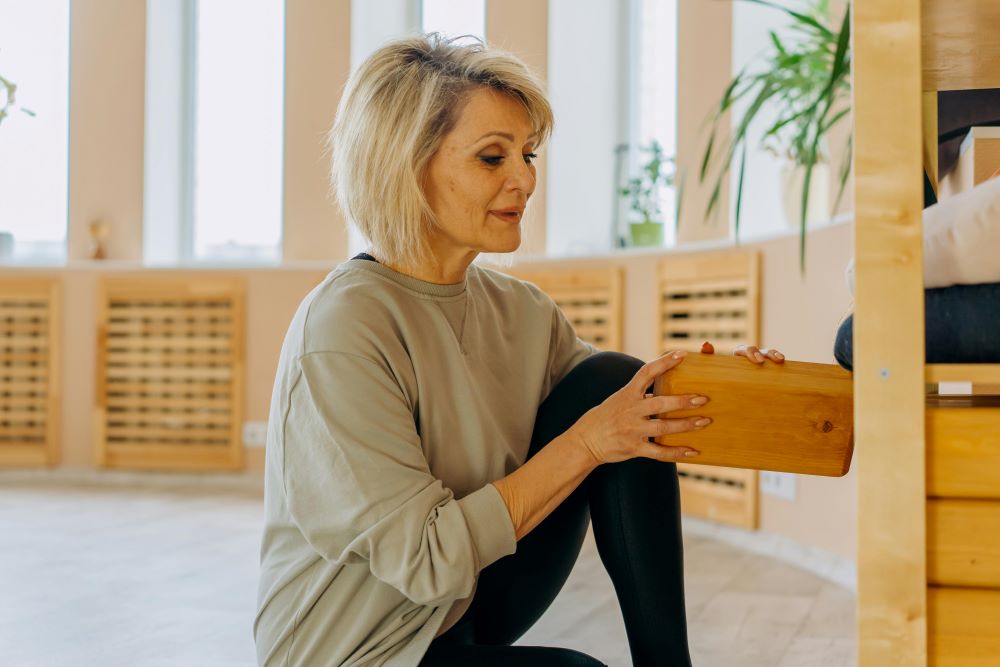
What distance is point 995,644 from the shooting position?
85 cm

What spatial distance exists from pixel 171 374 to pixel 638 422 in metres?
4.01

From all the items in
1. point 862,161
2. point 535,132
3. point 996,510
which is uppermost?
point 535,132

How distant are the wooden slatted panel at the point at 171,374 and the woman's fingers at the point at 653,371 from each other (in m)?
3.80

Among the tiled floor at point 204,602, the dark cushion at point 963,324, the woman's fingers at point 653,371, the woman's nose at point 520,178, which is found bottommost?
the tiled floor at point 204,602

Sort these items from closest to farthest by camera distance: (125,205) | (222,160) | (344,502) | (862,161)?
1. (862,161)
2. (344,502)
3. (125,205)
4. (222,160)

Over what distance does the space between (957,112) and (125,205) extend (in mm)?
4254

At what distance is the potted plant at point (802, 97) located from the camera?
7.95ft

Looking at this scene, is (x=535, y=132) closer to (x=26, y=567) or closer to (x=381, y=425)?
(x=381, y=425)

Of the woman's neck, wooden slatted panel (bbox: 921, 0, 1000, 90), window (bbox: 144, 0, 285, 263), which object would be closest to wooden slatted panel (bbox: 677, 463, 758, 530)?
the woman's neck

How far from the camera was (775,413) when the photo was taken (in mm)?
1050

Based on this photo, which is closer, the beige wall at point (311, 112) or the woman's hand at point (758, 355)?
the woman's hand at point (758, 355)

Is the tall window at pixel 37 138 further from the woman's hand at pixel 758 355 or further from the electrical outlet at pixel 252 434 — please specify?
the woman's hand at pixel 758 355

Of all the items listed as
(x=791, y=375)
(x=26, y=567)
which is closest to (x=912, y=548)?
(x=791, y=375)

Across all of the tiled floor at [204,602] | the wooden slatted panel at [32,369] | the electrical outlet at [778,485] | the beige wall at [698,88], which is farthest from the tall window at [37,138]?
the electrical outlet at [778,485]
